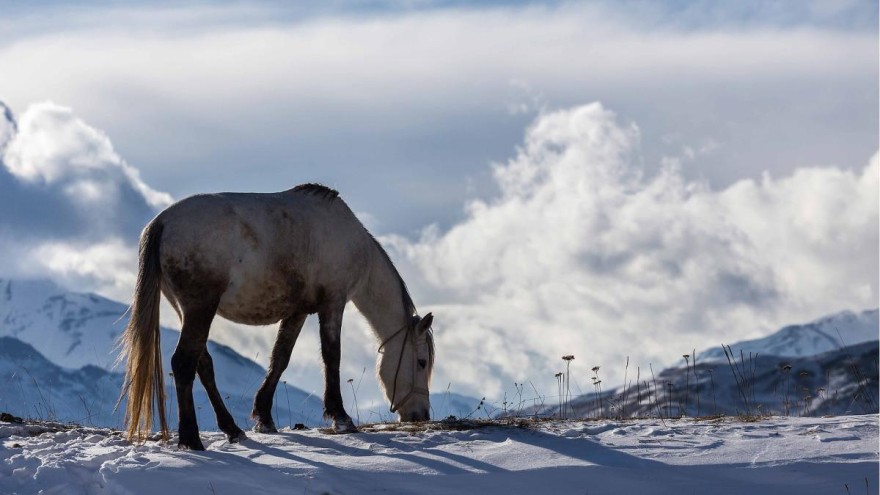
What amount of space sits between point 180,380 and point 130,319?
79 centimetres

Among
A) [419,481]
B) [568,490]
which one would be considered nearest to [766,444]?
[568,490]

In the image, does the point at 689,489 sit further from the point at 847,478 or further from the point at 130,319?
the point at 130,319

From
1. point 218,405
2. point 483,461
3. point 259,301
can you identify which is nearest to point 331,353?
point 259,301

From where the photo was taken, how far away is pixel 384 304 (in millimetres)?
15562

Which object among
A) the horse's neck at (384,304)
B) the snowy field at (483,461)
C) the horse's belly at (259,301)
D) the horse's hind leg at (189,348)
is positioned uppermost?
the horse's neck at (384,304)

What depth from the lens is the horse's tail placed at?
12531 millimetres

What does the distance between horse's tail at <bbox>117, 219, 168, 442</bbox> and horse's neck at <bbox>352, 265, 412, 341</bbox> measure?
3.41 m

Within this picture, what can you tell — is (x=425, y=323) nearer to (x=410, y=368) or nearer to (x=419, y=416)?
(x=410, y=368)

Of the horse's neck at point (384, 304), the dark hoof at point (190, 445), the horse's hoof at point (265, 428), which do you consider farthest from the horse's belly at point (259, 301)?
the dark hoof at point (190, 445)

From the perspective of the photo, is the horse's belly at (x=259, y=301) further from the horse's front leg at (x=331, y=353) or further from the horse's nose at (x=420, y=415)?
the horse's nose at (x=420, y=415)

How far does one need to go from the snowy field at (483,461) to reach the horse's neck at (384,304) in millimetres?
2551

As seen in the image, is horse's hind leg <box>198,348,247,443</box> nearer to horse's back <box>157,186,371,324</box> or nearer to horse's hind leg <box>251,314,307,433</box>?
horse's back <box>157,186,371,324</box>

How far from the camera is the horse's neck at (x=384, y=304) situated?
50.8 ft

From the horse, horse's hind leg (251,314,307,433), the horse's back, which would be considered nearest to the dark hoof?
the horse
